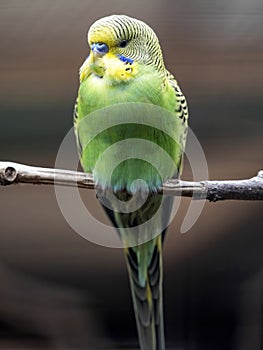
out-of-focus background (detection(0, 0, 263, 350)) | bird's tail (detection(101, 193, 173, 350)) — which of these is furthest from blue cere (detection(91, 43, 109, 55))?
bird's tail (detection(101, 193, 173, 350))

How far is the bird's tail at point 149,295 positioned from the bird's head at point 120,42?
1.05ft

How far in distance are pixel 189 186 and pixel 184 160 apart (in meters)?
0.07

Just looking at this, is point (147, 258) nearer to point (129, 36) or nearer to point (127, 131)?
point (127, 131)

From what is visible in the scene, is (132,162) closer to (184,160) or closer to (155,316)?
(184,160)

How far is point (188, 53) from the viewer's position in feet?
3.36

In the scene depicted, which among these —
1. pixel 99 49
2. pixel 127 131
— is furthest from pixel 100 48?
pixel 127 131

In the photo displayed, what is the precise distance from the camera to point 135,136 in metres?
0.95

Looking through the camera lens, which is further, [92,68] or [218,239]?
[218,239]

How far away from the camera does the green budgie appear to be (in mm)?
867

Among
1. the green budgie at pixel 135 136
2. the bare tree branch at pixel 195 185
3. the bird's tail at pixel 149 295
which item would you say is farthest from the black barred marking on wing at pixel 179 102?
the bird's tail at pixel 149 295

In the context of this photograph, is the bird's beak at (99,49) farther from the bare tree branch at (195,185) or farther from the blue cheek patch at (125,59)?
Answer: the bare tree branch at (195,185)

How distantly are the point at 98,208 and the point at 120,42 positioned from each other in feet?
0.93

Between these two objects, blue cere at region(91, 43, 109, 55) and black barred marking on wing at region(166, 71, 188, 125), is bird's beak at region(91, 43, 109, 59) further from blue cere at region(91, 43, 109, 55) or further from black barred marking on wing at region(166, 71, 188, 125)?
black barred marking on wing at region(166, 71, 188, 125)

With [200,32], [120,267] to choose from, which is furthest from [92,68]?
[120,267]
